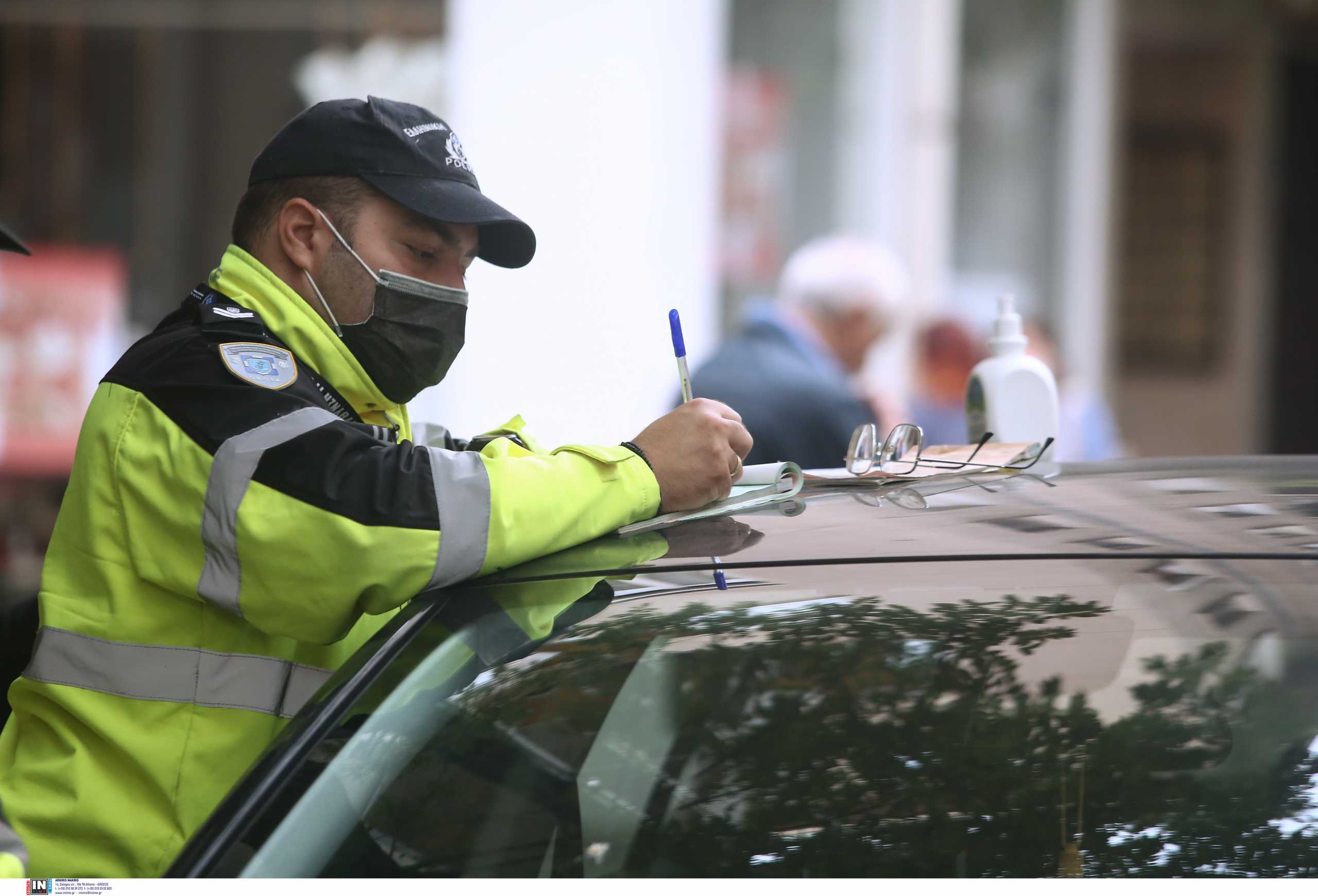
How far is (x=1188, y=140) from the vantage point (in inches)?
332

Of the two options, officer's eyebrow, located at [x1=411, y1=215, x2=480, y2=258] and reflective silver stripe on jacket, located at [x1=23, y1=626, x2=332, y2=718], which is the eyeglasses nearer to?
officer's eyebrow, located at [x1=411, y1=215, x2=480, y2=258]

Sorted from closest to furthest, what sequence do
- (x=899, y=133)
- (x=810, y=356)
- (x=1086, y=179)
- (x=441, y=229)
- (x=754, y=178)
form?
(x=441, y=229) < (x=810, y=356) < (x=754, y=178) < (x=899, y=133) < (x=1086, y=179)

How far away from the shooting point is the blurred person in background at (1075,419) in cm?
602

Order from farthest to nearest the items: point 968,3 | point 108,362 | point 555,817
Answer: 1. point 968,3
2. point 108,362
3. point 555,817

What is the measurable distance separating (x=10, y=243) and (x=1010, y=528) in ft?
4.33

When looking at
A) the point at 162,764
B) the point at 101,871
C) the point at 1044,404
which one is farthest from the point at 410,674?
the point at 1044,404

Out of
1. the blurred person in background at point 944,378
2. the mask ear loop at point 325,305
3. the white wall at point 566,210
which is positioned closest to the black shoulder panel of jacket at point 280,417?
the mask ear loop at point 325,305

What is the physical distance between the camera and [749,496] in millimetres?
1789

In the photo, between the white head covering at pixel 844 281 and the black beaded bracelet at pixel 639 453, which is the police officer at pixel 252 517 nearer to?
the black beaded bracelet at pixel 639 453

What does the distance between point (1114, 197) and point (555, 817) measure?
7117mm

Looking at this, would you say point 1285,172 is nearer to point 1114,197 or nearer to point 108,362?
point 1114,197

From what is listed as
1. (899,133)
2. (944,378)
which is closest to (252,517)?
(944,378)

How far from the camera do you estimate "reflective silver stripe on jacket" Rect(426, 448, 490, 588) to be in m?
1.51

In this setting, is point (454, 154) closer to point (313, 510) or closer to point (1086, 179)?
point (313, 510)
